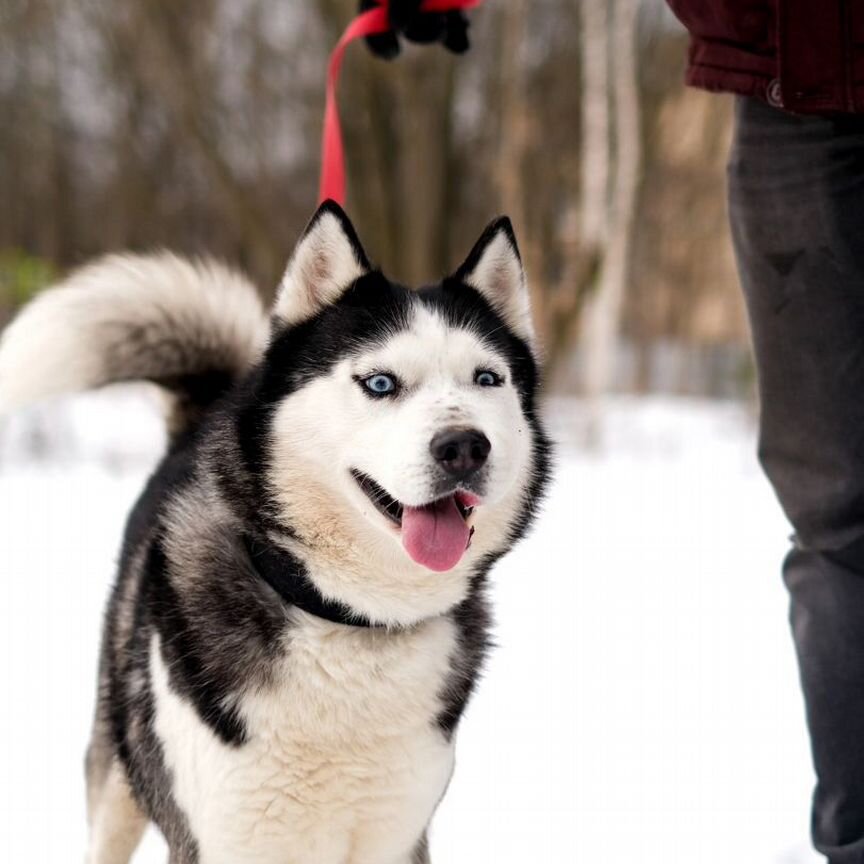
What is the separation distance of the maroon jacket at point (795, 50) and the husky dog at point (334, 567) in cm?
50

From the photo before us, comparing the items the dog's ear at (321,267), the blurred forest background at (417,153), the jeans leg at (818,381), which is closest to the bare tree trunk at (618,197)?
the blurred forest background at (417,153)

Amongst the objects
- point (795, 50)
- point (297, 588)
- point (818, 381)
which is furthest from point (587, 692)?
point (795, 50)

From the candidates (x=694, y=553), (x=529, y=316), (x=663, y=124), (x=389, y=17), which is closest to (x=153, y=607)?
(x=529, y=316)

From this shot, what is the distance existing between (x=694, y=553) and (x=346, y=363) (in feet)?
12.7

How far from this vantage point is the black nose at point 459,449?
5.17ft

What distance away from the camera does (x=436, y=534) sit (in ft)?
5.49

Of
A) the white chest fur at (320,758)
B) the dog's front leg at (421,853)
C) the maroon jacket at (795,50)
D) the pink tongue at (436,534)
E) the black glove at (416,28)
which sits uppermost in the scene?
the black glove at (416,28)

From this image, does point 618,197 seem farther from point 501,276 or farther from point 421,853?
point 421,853

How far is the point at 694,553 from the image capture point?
5277 millimetres

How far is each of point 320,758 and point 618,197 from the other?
7555 millimetres

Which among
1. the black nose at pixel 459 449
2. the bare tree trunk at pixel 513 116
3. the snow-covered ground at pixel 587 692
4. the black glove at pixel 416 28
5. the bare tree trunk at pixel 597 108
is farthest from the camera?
the bare tree trunk at pixel 513 116

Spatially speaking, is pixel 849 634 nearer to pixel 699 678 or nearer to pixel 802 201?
pixel 802 201

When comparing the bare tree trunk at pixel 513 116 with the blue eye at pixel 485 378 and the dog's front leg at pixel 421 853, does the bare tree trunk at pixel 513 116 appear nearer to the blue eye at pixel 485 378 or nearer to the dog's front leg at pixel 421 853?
the blue eye at pixel 485 378

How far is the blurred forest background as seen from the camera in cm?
898
